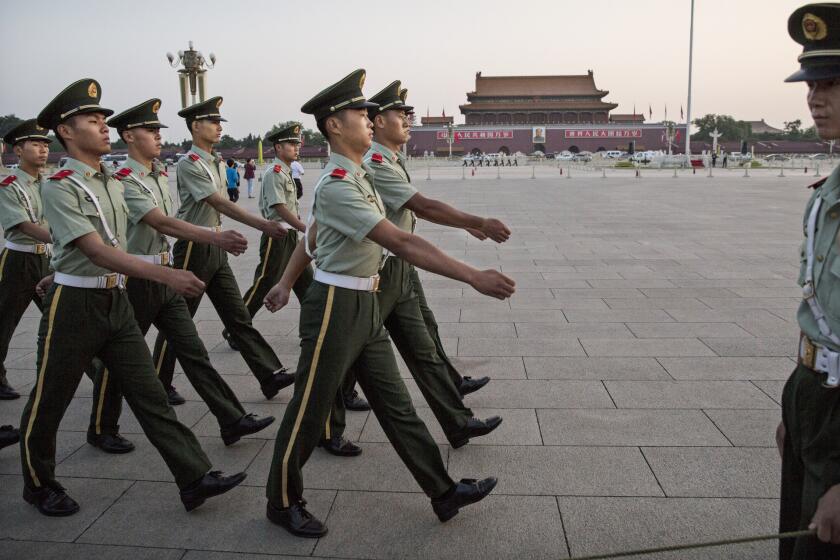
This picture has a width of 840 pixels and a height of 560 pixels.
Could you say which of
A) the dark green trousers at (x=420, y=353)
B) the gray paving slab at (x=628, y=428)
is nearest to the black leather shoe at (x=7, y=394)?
the dark green trousers at (x=420, y=353)

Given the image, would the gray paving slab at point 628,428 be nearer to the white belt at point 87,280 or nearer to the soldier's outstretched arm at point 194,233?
the soldier's outstretched arm at point 194,233

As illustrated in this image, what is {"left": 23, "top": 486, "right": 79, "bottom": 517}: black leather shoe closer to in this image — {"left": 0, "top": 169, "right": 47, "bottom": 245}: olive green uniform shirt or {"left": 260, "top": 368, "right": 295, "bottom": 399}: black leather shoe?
{"left": 260, "top": 368, "right": 295, "bottom": 399}: black leather shoe

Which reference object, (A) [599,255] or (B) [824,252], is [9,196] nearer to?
(B) [824,252]

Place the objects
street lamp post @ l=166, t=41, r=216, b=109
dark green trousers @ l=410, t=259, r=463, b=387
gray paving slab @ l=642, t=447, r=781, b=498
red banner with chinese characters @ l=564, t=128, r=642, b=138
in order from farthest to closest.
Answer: red banner with chinese characters @ l=564, t=128, r=642, b=138, street lamp post @ l=166, t=41, r=216, b=109, dark green trousers @ l=410, t=259, r=463, b=387, gray paving slab @ l=642, t=447, r=781, b=498

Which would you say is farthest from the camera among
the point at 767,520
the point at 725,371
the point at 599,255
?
the point at 599,255

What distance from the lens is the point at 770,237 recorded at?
9.97 meters

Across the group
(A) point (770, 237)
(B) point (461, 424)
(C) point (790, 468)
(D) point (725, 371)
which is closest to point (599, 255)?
(A) point (770, 237)

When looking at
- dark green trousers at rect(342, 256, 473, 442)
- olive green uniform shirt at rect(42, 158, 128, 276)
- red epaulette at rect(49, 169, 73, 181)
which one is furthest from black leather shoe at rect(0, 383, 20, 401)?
dark green trousers at rect(342, 256, 473, 442)

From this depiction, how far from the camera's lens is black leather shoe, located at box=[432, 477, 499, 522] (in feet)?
8.53

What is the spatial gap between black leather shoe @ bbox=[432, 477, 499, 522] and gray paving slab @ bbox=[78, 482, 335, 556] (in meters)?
0.46

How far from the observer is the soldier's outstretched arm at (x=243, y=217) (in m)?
3.95

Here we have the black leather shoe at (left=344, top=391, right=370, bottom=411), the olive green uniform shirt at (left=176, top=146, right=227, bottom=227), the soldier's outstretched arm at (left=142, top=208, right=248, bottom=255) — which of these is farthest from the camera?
the olive green uniform shirt at (left=176, top=146, right=227, bottom=227)

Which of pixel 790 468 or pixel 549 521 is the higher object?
pixel 790 468

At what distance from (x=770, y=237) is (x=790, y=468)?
913 cm
